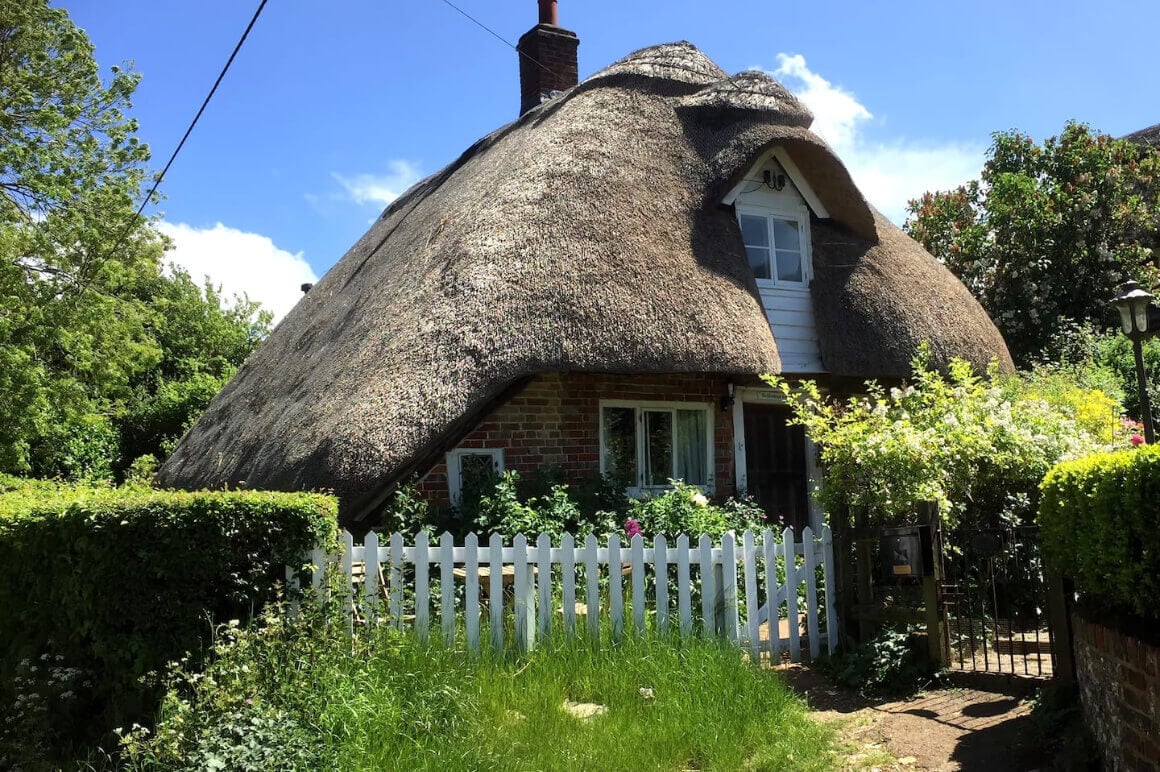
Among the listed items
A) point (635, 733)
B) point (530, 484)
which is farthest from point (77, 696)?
point (530, 484)

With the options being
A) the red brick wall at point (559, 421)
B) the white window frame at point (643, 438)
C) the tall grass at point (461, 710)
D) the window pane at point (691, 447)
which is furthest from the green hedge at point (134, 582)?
the window pane at point (691, 447)

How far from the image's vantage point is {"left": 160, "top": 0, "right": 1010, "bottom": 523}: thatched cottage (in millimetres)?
7762

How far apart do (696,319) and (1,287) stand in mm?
12246

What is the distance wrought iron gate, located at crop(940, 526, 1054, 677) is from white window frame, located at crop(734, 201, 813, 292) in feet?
14.8

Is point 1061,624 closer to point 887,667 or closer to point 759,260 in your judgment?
point 887,667

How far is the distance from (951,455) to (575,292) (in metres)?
3.59

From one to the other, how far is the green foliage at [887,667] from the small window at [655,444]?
3.53 metres

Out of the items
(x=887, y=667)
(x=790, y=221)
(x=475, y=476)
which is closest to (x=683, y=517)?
(x=475, y=476)

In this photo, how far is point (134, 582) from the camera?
499 cm

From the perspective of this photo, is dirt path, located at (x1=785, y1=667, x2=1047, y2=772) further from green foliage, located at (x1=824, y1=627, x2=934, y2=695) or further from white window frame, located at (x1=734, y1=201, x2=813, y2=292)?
white window frame, located at (x1=734, y1=201, x2=813, y2=292)

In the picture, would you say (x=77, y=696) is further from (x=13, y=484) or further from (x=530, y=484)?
(x=13, y=484)

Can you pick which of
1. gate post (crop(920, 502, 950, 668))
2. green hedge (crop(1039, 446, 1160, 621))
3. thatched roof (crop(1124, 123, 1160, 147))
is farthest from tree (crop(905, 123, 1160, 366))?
green hedge (crop(1039, 446, 1160, 621))

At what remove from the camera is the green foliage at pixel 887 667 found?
5.46m

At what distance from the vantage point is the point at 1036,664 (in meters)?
5.47
